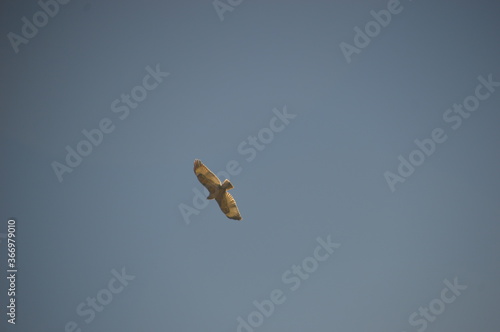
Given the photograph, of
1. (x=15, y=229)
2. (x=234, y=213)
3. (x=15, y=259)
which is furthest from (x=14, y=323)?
(x=234, y=213)

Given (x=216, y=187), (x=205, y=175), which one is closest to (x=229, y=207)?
(x=216, y=187)

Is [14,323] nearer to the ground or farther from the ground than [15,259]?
nearer to the ground

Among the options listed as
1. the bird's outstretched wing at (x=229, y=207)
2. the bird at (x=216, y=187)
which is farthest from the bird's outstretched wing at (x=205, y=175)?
the bird's outstretched wing at (x=229, y=207)

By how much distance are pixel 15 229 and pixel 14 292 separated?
8.29 feet

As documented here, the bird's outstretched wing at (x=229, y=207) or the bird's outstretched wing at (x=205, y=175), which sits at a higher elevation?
the bird's outstretched wing at (x=205, y=175)

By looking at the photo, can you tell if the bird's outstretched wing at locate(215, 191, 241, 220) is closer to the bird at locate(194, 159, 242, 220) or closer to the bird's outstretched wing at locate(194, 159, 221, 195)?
the bird at locate(194, 159, 242, 220)

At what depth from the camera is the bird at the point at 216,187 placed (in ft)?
34.4

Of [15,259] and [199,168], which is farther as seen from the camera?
[15,259]

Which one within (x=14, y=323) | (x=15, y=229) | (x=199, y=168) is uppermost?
(x=199, y=168)

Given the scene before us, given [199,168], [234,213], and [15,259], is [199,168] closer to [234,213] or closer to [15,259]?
[234,213]

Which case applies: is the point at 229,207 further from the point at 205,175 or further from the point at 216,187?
the point at 205,175

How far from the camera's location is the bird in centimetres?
1050

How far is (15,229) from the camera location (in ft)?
57.0

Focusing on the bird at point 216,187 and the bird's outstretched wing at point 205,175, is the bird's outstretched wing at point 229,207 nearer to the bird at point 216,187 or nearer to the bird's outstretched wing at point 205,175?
the bird at point 216,187
